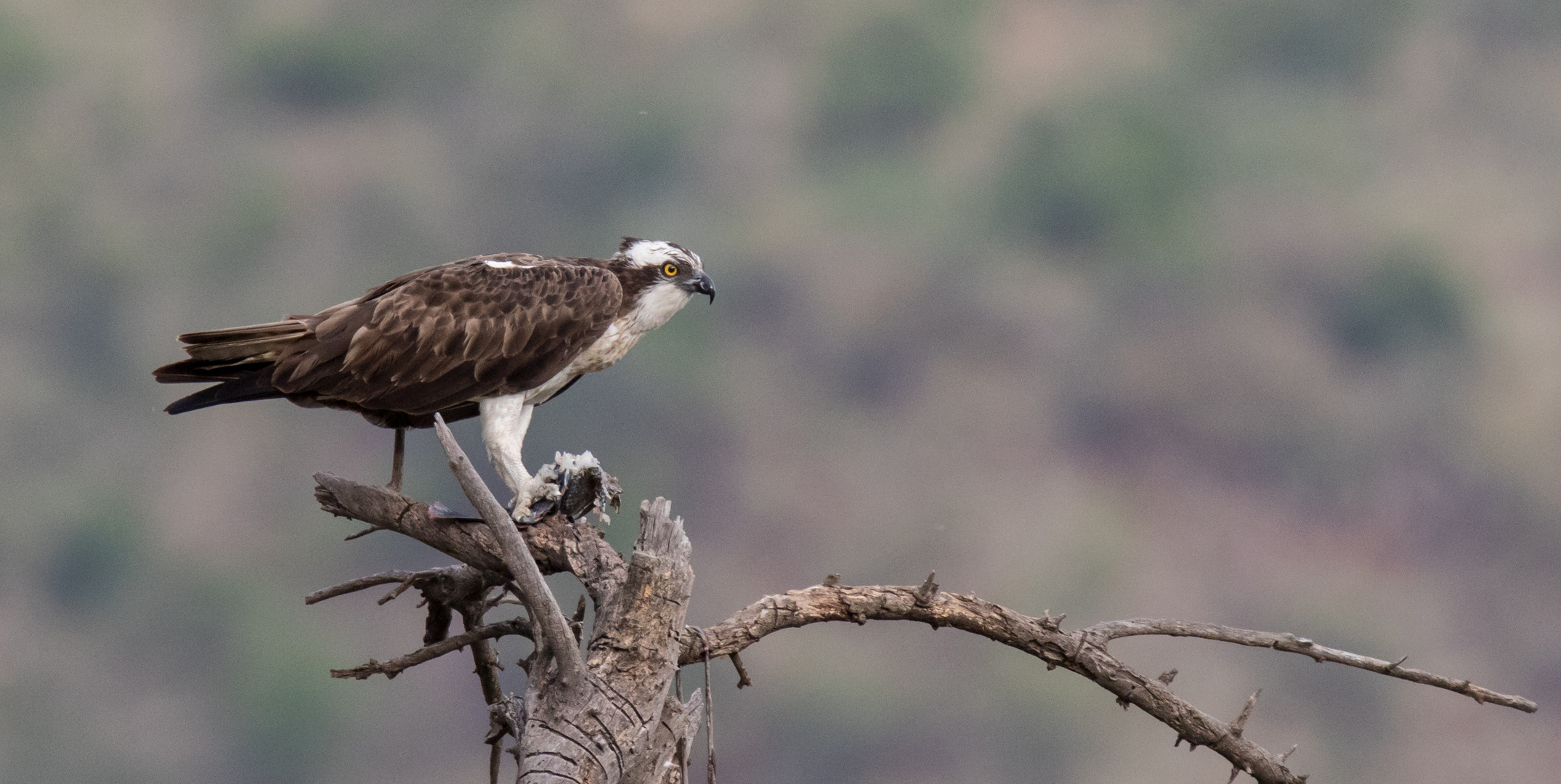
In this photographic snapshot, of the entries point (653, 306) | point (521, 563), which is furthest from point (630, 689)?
point (653, 306)

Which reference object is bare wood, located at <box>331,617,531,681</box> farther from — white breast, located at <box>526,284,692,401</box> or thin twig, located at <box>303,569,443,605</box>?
white breast, located at <box>526,284,692,401</box>

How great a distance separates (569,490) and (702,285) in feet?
3.63

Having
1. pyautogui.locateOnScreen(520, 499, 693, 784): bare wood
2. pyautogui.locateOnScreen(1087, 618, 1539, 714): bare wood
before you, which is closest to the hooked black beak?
pyautogui.locateOnScreen(520, 499, 693, 784): bare wood

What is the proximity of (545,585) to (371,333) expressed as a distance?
1.64 metres

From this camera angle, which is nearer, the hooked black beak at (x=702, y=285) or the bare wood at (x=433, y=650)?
the bare wood at (x=433, y=650)

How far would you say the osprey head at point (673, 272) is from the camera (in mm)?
5434

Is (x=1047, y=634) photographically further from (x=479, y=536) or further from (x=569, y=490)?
(x=479, y=536)

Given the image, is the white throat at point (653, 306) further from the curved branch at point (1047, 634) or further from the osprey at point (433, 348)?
the curved branch at point (1047, 634)

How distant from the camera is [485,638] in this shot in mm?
5191

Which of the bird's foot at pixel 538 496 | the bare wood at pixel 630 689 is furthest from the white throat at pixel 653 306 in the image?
the bare wood at pixel 630 689

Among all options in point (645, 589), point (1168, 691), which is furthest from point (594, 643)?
point (1168, 691)

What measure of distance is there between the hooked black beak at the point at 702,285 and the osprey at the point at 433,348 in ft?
1.01

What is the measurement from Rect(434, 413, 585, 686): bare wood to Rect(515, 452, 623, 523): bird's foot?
75cm

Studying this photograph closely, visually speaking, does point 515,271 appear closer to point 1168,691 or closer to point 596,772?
point 596,772
